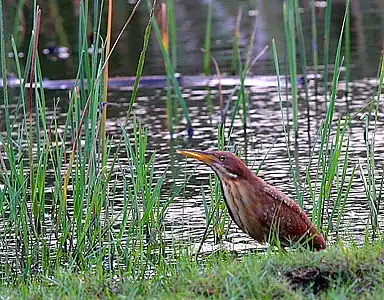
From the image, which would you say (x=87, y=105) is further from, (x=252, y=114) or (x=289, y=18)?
(x=252, y=114)

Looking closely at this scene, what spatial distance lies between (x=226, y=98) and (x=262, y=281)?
19.9ft

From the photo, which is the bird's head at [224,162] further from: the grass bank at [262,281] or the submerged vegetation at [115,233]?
the grass bank at [262,281]

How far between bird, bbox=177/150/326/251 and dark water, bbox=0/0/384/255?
65 centimetres

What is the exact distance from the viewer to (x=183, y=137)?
8938mm

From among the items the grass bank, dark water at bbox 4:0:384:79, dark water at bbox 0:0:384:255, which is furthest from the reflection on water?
the grass bank

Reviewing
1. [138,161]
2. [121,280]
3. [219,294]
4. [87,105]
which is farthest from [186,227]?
[219,294]

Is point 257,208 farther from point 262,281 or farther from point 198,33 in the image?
point 198,33

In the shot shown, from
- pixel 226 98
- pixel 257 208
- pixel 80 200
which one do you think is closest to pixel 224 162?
pixel 257 208

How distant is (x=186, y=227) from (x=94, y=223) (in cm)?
94

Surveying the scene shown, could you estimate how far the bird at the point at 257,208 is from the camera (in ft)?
17.3

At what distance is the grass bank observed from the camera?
4047mm

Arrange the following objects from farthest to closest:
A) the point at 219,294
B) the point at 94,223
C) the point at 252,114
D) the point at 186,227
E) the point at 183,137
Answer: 1. the point at 252,114
2. the point at 183,137
3. the point at 186,227
4. the point at 94,223
5. the point at 219,294

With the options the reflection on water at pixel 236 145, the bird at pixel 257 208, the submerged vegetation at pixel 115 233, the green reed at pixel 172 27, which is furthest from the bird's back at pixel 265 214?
the green reed at pixel 172 27

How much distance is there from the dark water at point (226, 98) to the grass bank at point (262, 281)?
1451 millimetres
